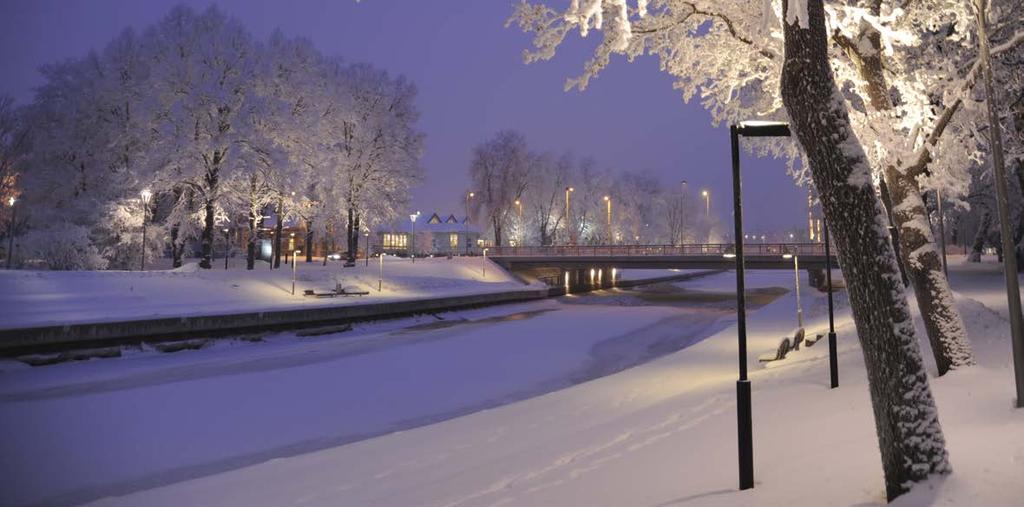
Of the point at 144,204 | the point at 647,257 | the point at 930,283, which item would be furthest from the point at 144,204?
the point at 647,257

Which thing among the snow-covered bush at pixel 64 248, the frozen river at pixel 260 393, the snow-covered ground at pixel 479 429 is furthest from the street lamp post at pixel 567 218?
the snow-covered ground at pixel 479 429

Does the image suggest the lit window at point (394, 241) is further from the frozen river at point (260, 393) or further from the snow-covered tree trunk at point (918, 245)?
the snow-covered tree trunk at point (918, 245)

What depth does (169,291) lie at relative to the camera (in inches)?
1222

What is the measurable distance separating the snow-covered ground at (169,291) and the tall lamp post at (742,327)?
Answer: 2551 centimetres

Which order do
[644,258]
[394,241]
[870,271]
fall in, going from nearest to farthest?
[870,271]
[644,258]
[394,241]

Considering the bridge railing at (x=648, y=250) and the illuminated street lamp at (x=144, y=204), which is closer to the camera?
the illuminated street lamp at (x=144, y=204)

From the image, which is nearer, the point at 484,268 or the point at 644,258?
the point at 644,258

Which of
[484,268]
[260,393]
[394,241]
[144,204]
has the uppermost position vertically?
[144,204]

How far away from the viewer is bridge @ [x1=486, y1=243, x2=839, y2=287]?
47.8 m

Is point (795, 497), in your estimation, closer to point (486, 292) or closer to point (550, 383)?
point (550, 383)

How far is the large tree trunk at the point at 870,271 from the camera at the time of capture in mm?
4887

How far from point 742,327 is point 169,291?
32.0 meters

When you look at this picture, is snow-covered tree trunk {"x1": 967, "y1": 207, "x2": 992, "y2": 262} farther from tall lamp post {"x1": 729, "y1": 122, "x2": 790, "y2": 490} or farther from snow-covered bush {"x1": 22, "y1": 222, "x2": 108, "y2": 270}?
snow-covered bush {"x1": 22, "y1": 222, "x2": 108, "y2": 270}

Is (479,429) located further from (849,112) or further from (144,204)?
(144,204)
